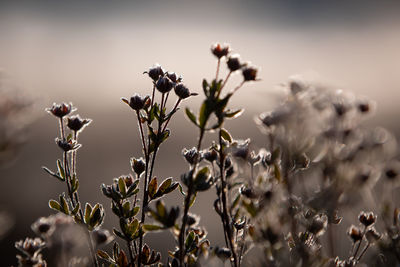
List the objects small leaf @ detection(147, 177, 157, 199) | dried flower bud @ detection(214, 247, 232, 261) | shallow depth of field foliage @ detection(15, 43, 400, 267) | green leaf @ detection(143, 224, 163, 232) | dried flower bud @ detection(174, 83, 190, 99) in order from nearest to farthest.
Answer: shallow depth of field foliage @ detection(15, 43, 400, 267), green leaf @ detection(143, 224, 163, 232), dried flower bud @ detection(214, 247, 232, 261), dried flower bud @ detection(174, 83, 190, 99), small leaf @ detection(147, 177, 157, 199)

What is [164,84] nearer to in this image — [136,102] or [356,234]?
[136,102]

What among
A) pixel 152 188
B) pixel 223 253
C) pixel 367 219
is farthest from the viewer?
pixel 152 188

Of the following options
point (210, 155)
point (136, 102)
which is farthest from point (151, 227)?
point (136, 102)

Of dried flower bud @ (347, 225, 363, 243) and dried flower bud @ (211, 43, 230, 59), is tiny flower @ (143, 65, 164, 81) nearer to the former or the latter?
dried flower bud @ (211, 43, 230, 59)

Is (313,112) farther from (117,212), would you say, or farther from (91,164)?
(91,164)

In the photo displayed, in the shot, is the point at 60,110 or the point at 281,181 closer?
the point at 281,181

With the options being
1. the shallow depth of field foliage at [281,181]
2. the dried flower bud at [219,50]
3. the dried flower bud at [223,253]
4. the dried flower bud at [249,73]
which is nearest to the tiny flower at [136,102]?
the shallow depth of field foliage at [281,181]

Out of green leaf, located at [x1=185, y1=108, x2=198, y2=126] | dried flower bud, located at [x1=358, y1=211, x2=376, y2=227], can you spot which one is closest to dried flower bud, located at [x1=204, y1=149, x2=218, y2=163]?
green leaf, located at [x1=185, y1=108, x2=198, y2=126]

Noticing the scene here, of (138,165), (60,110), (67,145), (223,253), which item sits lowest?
(223,253)
